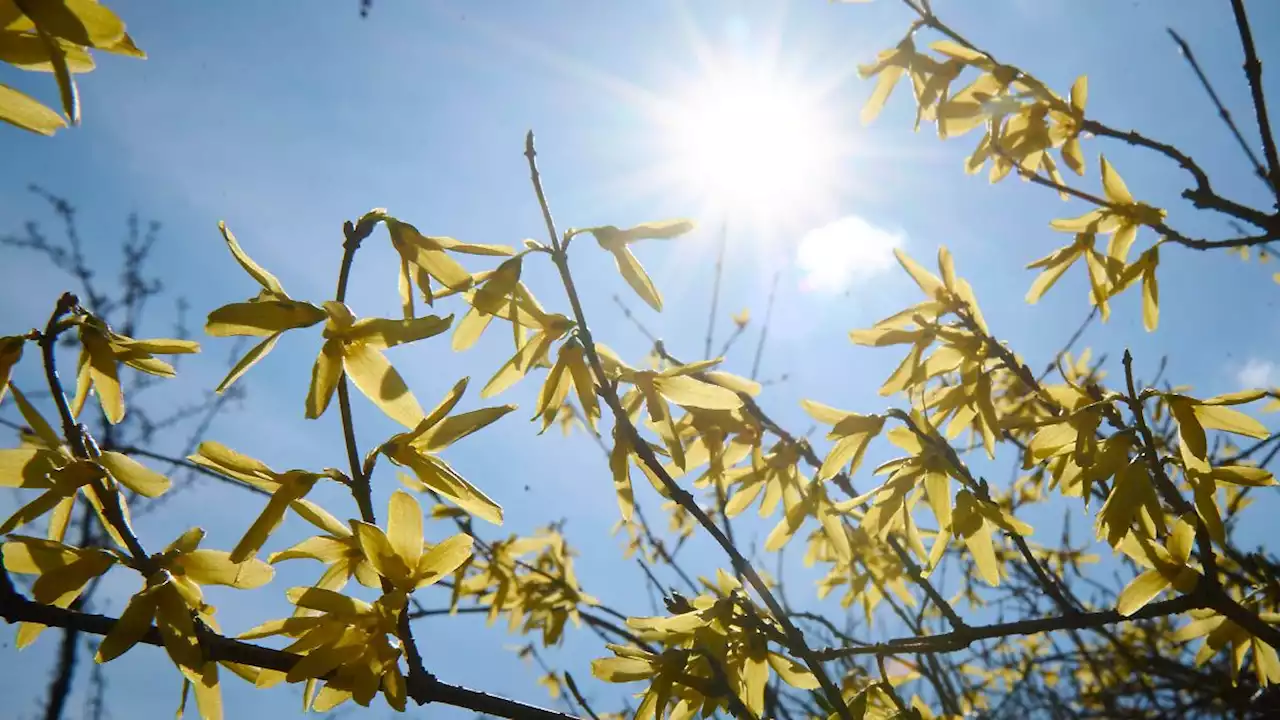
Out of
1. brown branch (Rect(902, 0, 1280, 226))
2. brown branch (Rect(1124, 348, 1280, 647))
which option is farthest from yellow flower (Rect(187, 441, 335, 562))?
brown branch (Rect(902, 0, 1280, 226))

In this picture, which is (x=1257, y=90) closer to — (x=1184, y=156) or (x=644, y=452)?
(x=1184, y=156)

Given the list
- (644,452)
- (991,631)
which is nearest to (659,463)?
(644,452)

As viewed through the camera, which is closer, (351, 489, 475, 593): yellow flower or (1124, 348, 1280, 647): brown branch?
(351, 489, 475, 593): yellow flower

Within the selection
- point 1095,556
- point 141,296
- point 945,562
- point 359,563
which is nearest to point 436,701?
point 359,563

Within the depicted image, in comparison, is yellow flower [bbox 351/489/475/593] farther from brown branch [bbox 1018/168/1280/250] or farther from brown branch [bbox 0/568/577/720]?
brown branch [bbox 1018/168/1280/250]

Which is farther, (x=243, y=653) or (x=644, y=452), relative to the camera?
(x=644, y=452)

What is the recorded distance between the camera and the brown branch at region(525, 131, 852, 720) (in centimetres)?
100

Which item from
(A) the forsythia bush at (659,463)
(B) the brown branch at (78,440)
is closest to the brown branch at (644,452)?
(A) the forsythia bush at (659,463)

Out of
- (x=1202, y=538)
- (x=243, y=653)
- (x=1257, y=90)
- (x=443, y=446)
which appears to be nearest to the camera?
(x=243, y=653)

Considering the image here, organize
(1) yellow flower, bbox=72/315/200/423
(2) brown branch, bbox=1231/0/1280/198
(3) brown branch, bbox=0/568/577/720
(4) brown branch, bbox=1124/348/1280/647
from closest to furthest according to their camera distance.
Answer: (3) brown branch, bbox=0/568/577/720 → (1) yellow flower, bbox=72/315/200/423 → (4) brown branch, bbox=1124/348/1280/647 → (2) brown branch, bbox=1231/0/1280/198

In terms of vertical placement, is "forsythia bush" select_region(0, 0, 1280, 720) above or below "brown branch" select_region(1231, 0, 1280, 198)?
below

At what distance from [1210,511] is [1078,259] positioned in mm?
740

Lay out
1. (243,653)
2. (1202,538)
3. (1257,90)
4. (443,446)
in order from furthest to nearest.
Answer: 1. (1257,90)
2. (1202,538)
3. (443,446)
4. (243,653)

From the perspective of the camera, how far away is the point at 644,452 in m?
1.00
